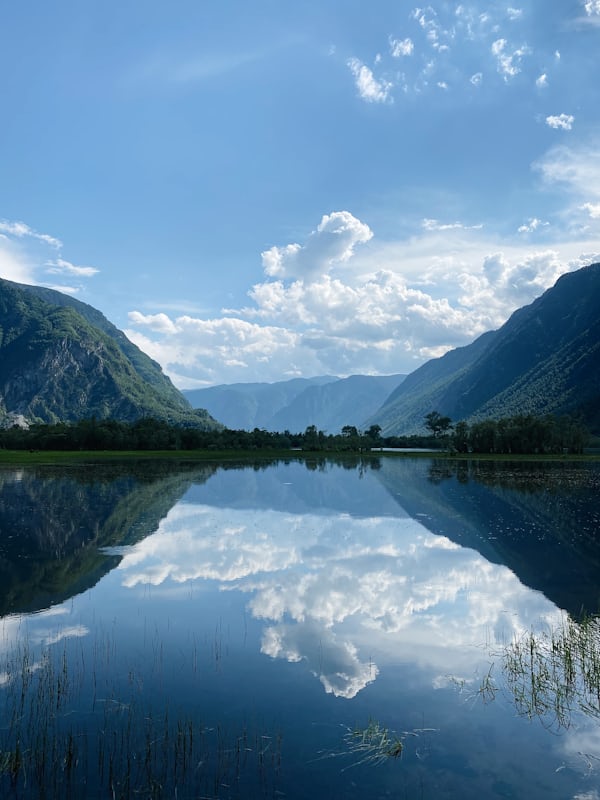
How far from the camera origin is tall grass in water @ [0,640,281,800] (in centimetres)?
1152

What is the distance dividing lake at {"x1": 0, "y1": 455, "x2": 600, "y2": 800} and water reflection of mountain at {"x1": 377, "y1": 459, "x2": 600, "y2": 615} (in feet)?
1.20

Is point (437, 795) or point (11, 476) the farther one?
point (11, 476)

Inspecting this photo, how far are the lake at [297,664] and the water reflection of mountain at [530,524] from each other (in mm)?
364

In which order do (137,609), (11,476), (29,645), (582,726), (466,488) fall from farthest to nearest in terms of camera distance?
1. (11,476)
2. (466,488)
3. (137,609)
4. (29,645)
5. (582,726)

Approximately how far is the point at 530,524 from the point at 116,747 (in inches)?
1658

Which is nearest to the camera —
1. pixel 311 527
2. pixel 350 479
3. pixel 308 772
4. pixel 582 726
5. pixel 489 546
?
pixel 308 772

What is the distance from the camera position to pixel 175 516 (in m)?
52.0

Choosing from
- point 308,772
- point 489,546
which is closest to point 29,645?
point 308,772

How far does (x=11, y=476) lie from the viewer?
306ft

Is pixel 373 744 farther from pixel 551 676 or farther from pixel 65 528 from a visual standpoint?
pixel 65 528

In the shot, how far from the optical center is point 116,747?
13008 millimetres

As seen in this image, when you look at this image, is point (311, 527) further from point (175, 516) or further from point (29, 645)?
point (29, 645)

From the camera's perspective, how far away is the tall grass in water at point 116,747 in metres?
11.5

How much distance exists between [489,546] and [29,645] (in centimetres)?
3015
